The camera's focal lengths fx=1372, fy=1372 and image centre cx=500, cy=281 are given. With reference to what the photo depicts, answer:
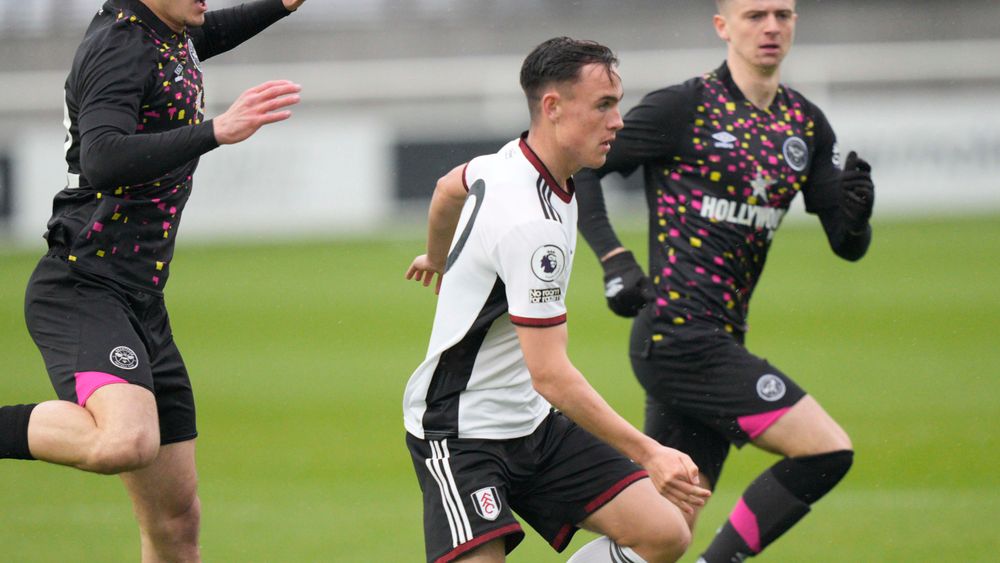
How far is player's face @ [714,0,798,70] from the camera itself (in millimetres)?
5402

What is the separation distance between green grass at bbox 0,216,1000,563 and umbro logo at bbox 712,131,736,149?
184cm

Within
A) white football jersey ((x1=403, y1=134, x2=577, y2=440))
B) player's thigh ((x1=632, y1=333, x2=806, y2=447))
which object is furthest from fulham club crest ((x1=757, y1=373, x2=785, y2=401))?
white football jersey ((x1=403, y1=134, x2=577, y2=440))

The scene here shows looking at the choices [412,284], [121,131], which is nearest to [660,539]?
[121,131]

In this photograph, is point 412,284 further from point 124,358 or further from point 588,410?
point 588,410

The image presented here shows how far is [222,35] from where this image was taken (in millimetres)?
5270

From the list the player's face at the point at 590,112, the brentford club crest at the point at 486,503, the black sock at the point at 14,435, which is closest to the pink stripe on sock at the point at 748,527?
the brentford club crest at the point at 486,503

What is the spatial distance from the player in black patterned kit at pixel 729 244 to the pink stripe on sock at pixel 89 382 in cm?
180

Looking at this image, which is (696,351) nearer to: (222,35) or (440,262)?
(440,262)

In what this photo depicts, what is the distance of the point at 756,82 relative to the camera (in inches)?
215

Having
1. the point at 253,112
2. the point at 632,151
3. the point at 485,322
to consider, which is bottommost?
the point at 485,322

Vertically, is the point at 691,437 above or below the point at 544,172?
below

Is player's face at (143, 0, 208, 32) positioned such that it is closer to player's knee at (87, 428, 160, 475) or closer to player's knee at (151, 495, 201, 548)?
player's knee at (87, 428, 160, 475)

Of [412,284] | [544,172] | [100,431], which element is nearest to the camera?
[544,172]

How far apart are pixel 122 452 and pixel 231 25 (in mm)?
1847
